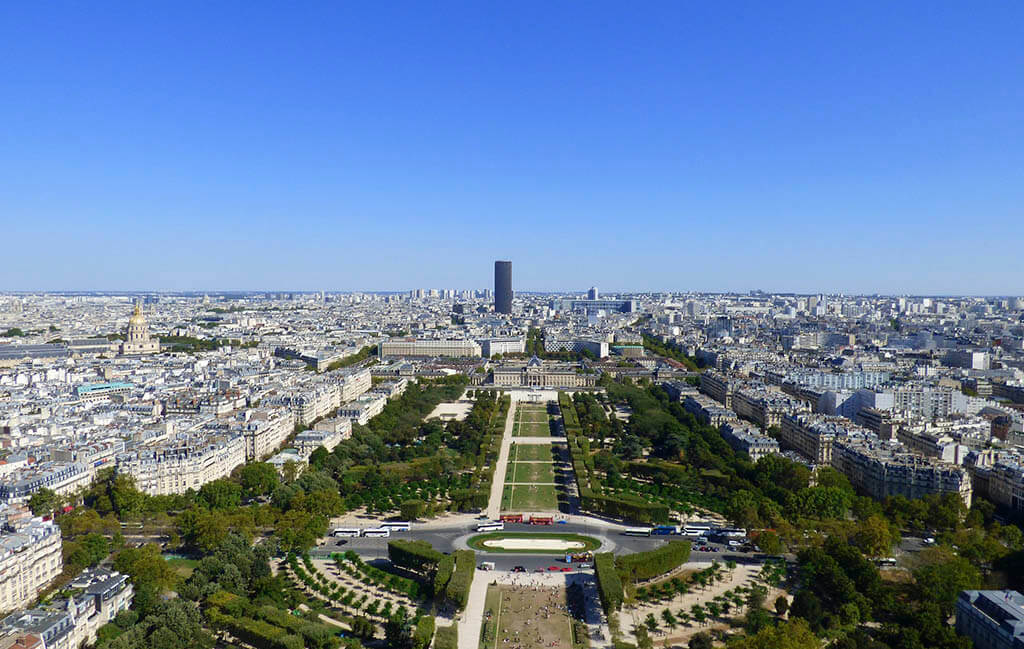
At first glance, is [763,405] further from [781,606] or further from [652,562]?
[781,606]

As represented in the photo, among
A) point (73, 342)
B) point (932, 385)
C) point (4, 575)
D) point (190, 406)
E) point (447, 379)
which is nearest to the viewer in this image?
point (4, 575)

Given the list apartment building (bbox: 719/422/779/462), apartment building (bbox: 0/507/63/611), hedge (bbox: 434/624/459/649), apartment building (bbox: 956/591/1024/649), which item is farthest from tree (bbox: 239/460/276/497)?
apartment building (bbox: 956/591/1024/649)

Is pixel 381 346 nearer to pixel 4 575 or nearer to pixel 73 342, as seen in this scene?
pixel 73 342

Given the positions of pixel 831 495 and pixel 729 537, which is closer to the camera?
pixel 729 537

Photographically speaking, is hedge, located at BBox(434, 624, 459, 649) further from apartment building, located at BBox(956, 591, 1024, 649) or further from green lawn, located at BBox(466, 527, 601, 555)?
apartment building, located at BBox(956, 591, 1024, 649)

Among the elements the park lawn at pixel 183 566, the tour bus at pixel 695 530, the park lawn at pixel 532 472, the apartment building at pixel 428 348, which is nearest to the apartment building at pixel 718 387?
the park lawn at pixel 532 472

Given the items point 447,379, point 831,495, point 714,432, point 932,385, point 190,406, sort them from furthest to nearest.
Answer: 1. point 447,379
2. point 932,385
3. point 190,406
4. point 714,432
5. point 831,495

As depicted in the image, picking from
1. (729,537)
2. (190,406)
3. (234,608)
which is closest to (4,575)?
(234,608)
